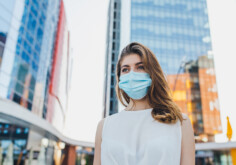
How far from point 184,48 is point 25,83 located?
36.6m

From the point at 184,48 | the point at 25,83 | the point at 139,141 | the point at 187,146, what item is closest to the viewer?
the point at 187,146

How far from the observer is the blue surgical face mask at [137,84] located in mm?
1998

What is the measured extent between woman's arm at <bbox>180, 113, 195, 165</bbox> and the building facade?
13009 millimetres

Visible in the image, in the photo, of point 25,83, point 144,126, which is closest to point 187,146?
point 144,126

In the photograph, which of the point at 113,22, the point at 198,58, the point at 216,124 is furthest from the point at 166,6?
the point at 216,124

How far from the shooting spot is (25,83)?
25594 millimetres

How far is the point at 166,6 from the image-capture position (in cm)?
5366

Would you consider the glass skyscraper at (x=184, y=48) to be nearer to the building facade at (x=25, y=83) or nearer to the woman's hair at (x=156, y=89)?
the building facade at (x=25, y=83)

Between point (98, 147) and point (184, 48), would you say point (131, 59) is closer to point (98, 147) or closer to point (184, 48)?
point (98, 147)

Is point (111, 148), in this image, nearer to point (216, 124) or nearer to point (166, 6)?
point (216, 124)

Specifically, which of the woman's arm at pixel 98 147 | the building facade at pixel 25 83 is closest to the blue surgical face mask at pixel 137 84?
the woman's arm at pixel 98 147

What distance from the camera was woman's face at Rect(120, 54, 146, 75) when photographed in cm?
203

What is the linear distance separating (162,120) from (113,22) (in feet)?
227

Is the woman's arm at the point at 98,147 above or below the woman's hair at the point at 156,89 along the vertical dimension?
below
